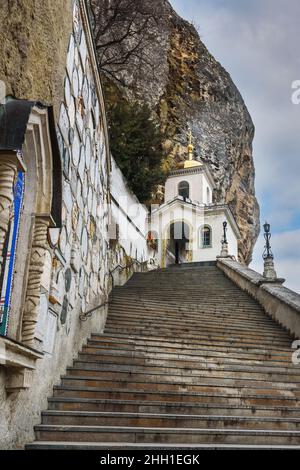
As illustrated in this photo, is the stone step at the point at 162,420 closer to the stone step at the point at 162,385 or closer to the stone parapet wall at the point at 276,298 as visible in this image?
the stone step at the point at 162,385

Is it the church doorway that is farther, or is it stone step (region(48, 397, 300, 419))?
the church doorway

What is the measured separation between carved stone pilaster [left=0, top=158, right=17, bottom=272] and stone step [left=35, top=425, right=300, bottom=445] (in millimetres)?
2066

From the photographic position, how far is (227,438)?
4086mm

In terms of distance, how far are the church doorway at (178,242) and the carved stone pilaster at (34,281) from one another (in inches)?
964

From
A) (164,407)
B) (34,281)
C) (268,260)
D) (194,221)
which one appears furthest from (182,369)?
(194,221)

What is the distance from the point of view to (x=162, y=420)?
4.30 m

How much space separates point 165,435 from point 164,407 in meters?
0.59

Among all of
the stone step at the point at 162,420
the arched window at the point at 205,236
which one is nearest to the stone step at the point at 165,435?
the stone step at the point at 162,420

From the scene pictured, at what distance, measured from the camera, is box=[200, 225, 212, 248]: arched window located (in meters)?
28.8

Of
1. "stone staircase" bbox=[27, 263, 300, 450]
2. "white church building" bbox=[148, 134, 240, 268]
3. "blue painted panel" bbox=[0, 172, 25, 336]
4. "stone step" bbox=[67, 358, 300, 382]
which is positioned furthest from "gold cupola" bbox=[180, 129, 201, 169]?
"blue painted panel" bbox=[0, 172, 25, 336]

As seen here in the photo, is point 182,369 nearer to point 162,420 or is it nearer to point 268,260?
point 162,420

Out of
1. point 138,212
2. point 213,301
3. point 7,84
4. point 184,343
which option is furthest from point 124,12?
point 7,84

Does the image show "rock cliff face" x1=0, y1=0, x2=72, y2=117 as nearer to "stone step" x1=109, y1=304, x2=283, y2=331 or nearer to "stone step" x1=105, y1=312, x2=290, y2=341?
"stone step" x1=105, y1=312, x2=290, y2=341

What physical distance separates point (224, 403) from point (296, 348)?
2.84 metres
